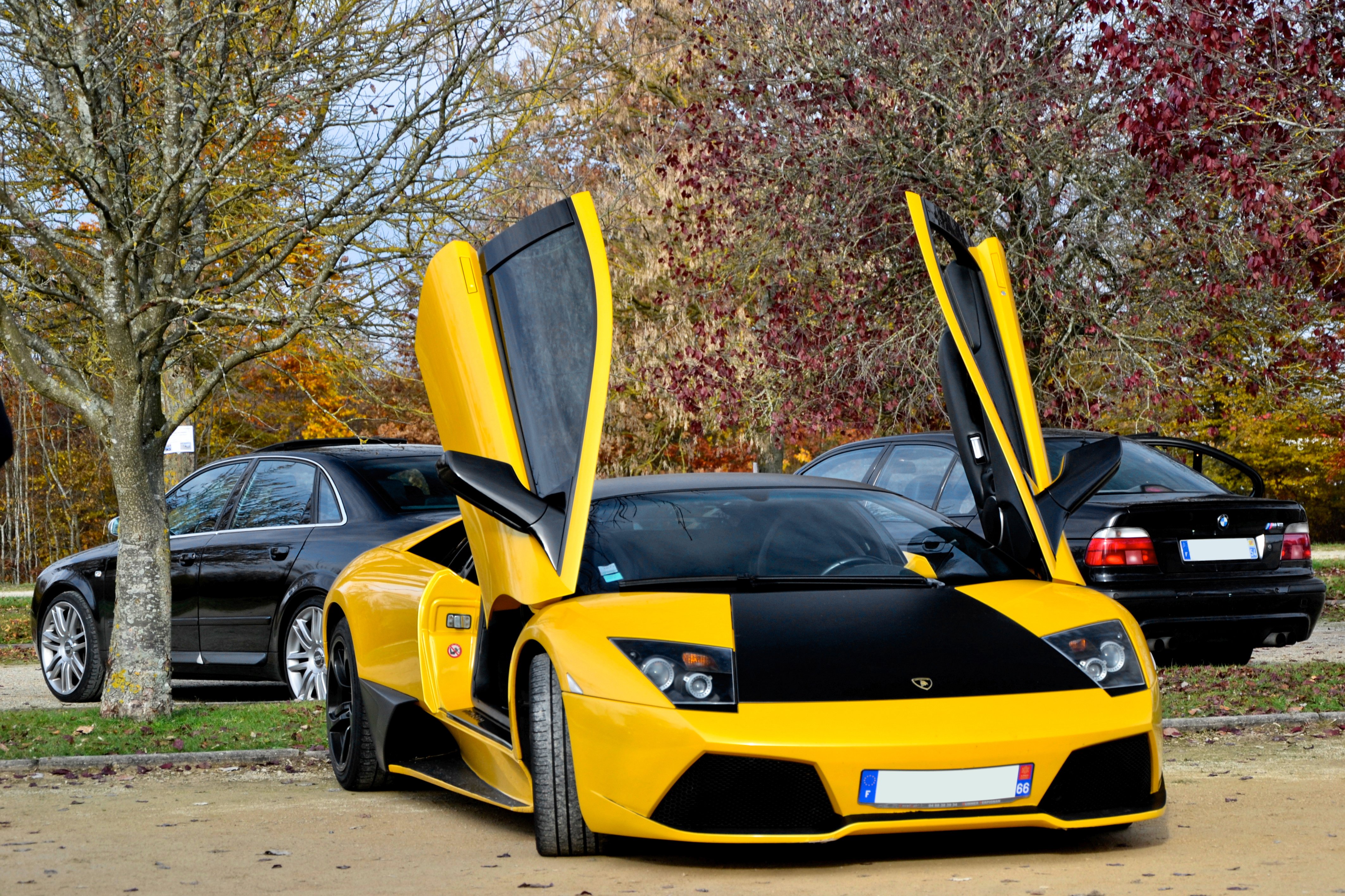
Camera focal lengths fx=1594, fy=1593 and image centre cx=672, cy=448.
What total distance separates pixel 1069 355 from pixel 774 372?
3240mm

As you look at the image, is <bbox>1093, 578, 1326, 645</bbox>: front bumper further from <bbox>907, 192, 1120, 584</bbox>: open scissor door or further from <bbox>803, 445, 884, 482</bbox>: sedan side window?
<bbox>907, 192, 1120, 584</bbox>: open scissor door

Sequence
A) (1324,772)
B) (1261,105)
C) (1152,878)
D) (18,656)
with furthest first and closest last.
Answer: (18,656) → (1261,105) → (1324,772) → (1152,878)

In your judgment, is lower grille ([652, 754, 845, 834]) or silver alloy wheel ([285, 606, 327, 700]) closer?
lower grille ([652, 754, 845, 834])

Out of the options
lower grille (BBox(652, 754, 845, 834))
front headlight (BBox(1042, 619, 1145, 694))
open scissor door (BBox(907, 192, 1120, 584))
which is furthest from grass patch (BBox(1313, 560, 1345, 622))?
lower grille (BBox(652, 754, 845, 834))

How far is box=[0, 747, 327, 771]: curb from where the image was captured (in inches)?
295

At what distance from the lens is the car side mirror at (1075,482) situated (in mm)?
5809

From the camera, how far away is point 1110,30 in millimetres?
13164

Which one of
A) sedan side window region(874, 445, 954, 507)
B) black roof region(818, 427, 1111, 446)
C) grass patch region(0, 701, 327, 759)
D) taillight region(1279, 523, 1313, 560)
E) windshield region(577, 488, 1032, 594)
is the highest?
black roof region(818, 427, 1111, 446)

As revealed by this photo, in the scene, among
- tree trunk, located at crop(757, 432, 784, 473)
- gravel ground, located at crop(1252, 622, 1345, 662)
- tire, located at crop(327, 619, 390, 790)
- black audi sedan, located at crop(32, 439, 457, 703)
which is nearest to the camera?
tire, located at crop(327, 619, 390, 790)

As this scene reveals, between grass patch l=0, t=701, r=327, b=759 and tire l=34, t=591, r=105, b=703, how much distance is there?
3.90 feet

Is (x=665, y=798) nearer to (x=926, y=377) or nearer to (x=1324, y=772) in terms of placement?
(x=1324, y=772)

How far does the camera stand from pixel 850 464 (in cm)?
1118

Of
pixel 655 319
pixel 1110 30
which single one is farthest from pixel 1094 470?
pixel 655 319

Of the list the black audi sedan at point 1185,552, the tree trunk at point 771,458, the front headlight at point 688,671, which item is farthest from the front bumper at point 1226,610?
the tree trunk at point 771,458
